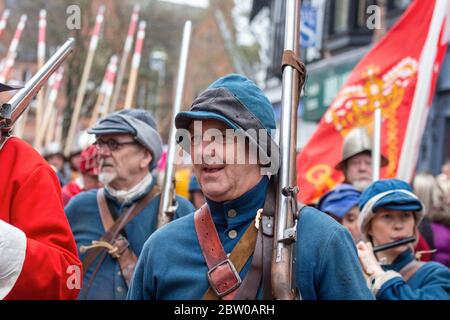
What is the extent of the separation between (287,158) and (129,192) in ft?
8.05

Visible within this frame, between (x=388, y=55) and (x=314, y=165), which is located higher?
(x=388, y=55)

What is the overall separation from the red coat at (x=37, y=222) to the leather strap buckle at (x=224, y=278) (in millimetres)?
653

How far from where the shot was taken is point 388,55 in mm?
7570

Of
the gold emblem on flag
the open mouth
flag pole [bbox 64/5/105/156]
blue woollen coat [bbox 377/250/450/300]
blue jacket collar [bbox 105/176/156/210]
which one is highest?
flag pole [bbox 64/5/105/156]

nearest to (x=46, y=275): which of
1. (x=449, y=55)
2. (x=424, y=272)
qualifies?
(x=424, y=272)

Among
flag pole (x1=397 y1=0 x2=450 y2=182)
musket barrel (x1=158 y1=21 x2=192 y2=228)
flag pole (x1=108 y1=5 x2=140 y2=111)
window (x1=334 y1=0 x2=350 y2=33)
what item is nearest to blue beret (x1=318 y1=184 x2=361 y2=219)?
musket barrel (x1=158 y1=21 x2=192 y2=228)

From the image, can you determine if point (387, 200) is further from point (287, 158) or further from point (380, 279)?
point (287, 158)

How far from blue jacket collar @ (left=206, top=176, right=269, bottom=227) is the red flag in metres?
3.73

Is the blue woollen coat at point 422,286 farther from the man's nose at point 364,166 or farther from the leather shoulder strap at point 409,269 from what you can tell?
the man's nose at point 364,166

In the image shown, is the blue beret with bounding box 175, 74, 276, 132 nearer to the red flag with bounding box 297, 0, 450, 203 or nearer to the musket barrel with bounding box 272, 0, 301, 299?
the musket barrel with bounding box 272, 0, 301, 299

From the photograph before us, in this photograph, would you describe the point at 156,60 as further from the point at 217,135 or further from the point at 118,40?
the point at 217,135

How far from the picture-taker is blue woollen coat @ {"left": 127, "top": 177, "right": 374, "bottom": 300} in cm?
288
